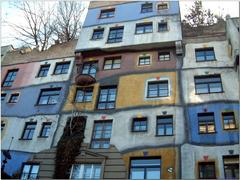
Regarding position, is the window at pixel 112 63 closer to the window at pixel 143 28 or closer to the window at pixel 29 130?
the window at pixel 143 28

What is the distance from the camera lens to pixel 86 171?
17156 mm

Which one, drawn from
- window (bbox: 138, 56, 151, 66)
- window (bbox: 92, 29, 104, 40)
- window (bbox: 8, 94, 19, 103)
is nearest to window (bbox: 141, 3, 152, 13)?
window (bbox: 92, 29, 104, 40)

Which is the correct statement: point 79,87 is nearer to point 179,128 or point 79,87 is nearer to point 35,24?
point 179,128

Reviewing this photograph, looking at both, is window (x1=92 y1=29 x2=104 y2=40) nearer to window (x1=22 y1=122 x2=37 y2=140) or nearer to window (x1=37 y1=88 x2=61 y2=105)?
window (x1=37 y1=88 x2=61 y2=105)

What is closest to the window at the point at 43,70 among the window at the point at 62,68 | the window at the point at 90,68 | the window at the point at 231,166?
the window at the point at 62,68

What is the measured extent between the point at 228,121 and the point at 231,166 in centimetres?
259

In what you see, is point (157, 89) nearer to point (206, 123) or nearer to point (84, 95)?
point (206, 123)

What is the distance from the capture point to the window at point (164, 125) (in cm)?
1758

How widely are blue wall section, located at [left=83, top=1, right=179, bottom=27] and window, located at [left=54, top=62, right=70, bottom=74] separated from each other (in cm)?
389

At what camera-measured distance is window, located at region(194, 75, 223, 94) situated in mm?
18969

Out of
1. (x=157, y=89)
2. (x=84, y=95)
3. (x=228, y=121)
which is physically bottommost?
(x=228, y=121)

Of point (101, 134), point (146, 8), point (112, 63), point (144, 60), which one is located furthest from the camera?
point (146, 8)

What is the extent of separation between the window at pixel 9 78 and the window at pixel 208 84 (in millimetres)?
13528

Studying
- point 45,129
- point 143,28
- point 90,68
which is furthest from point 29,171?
point 143,28
